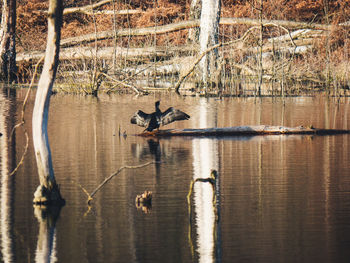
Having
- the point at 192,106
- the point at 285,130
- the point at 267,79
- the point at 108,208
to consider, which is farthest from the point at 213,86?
the point at 108,208

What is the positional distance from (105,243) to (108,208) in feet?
4.93

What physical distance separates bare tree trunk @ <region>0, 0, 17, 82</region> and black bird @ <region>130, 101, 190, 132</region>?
1915 cm

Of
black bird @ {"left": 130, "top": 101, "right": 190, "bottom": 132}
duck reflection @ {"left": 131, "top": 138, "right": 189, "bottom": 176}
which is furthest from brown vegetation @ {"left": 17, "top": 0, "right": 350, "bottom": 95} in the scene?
duck reflection @ {"left": 131, "top": 138, "right": 189, "bottom": 176}

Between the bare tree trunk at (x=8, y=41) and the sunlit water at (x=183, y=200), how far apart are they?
53.7 ft

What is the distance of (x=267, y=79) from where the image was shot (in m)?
29.2

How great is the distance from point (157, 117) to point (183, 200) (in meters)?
6.11

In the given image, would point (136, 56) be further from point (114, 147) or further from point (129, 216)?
point (129, 216)

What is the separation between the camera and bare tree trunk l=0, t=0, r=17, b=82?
34.1m

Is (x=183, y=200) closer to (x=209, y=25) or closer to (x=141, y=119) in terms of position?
(x=141, y=119)

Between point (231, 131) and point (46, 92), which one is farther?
point (231, 131)

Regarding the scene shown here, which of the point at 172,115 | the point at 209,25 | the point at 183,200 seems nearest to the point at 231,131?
the point at 172,115

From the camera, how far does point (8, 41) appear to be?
34281 mm

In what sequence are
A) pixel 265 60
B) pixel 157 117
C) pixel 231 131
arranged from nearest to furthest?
pixel 157 117, pixel 231 131, pixel 265 60

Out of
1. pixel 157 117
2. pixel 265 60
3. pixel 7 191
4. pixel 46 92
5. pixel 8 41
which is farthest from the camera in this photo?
pixel 8 41
